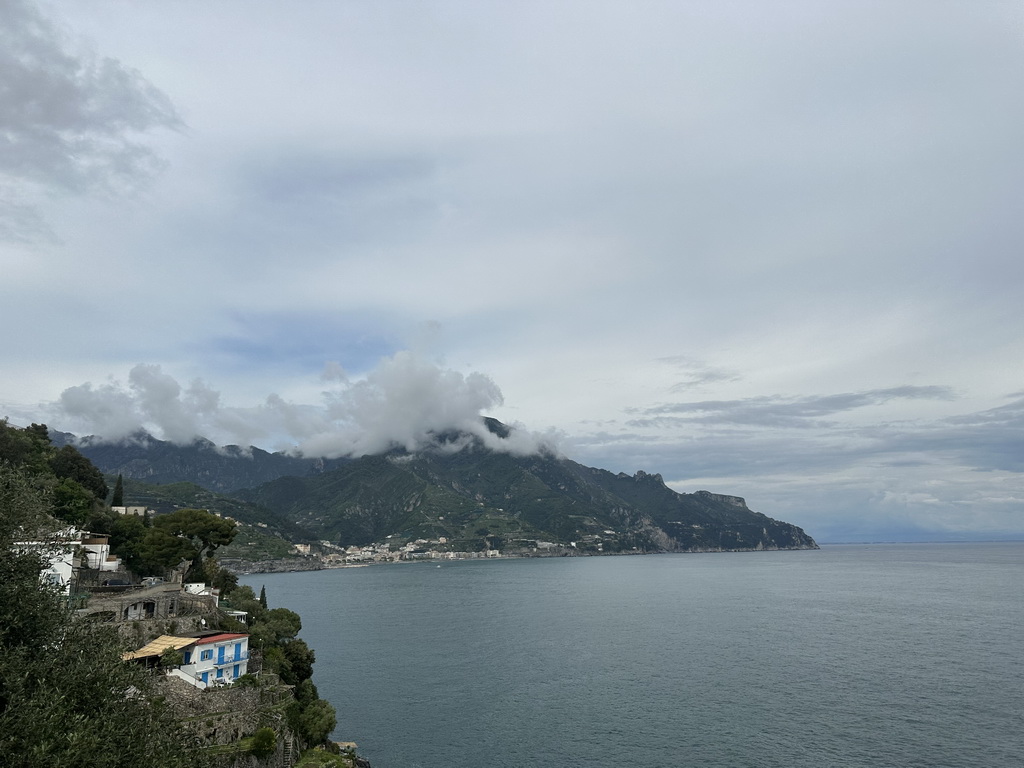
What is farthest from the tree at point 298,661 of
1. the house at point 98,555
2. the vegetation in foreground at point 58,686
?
the house at point 98,555

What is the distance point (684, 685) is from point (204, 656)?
6236 cm

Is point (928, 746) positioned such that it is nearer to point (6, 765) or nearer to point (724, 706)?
point (724, 706)

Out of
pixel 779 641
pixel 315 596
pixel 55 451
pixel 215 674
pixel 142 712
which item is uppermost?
pixel 55 451

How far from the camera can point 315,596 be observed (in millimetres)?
199125

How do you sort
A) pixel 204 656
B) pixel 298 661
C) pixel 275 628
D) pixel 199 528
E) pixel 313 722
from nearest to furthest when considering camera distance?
pixel 204 656
pixel 313 722
pixel 298 661
pixel 275 628
pixel 199 528

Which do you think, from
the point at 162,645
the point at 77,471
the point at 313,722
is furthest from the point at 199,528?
the point at 313,722

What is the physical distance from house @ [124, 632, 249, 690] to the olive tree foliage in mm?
18389

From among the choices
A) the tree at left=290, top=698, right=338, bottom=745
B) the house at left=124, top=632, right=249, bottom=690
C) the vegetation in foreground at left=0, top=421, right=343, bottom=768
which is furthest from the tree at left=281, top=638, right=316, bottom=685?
the vegetation in foreground at left=0, top=421, right=343, bottom=768

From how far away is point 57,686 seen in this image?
23.2 meters

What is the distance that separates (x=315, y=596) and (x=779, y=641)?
148 metres

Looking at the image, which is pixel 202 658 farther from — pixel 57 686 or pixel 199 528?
pixel 199 528

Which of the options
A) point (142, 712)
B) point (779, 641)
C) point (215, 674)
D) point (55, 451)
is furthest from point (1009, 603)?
point (55, 451)

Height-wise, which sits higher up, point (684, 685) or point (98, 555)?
point (98, 555)

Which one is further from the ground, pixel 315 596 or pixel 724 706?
pixel 724 706
